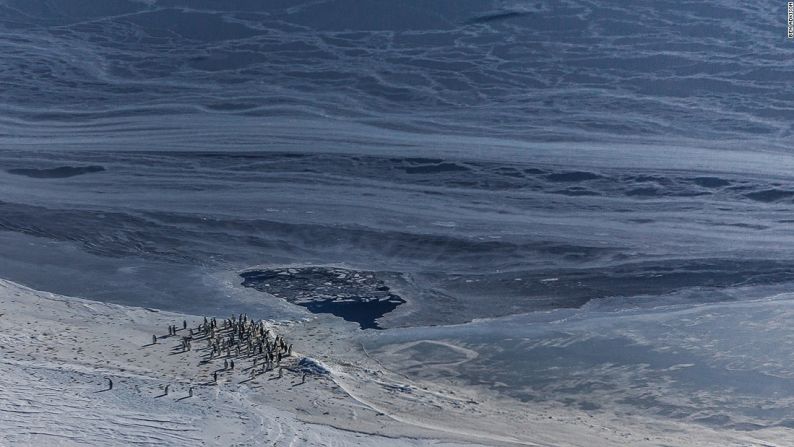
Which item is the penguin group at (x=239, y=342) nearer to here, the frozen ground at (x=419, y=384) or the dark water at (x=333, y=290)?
the frozen ground at (x=419, y=384)

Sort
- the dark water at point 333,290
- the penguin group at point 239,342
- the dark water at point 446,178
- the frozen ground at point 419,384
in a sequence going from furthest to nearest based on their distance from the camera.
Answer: the dark water at point 333,290
the dark water at point 446,178
the penguin group at point 239,342
the frozen ground at point 419,384

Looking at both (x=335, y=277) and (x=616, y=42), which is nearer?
(x=335, y=277)

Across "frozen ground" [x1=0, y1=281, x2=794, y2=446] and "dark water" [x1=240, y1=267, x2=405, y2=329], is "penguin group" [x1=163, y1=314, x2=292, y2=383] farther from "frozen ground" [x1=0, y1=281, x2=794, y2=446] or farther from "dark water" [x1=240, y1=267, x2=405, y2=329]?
"dark water" [x1=240, y1=267, x2=405, y2=329]

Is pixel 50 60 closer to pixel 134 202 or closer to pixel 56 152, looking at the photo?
pixel 56 152

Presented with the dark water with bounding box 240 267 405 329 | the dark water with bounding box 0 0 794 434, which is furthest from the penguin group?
the dark water with bounding box 240 267 405 329

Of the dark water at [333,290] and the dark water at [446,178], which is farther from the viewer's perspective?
the dark water at [333,290]

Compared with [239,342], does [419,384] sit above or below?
below

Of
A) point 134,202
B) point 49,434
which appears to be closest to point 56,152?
point 134,202

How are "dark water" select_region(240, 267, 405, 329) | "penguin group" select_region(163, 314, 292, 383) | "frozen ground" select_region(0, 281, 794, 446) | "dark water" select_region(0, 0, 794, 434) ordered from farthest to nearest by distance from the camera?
"dark water" select_region(240, 267, 405, 329), "dark water" select_region(0, 0, 794, 434), "penguin group" select_region(163, 314, 292, 383), "frozen ground" select_region(0, 281, 794, 446)

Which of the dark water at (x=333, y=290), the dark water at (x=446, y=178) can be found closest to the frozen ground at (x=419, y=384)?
the dark water at (x=446, y=178)

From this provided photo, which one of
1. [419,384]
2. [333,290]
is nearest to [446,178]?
[333,290]

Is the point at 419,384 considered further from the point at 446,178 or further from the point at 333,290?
the point at 446,178
